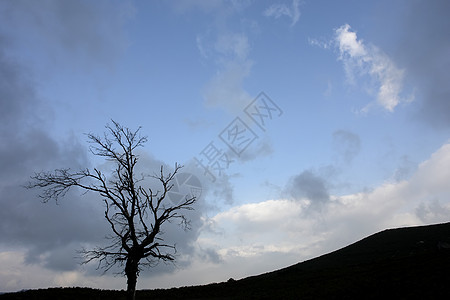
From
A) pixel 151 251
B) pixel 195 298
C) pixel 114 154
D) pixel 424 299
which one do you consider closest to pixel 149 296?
pixel 195 298

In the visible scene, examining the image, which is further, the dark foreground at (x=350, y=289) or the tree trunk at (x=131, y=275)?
the dark foreground at (x=350, y=289)

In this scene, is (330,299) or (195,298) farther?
(195,298)

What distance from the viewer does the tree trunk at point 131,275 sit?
20141 millimetres

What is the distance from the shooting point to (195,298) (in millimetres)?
29875

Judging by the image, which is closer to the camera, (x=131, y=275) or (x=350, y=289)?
(x=131, y=275)

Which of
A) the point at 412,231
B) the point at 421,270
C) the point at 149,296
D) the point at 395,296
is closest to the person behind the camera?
the point at 395,296

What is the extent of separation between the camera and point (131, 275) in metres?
20.5

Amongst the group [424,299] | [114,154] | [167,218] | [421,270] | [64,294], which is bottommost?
[424,299]

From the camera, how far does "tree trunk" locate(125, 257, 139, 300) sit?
20141 millimetres

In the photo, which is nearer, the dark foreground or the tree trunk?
the tree trunk

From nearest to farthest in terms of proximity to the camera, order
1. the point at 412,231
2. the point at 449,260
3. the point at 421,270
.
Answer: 1. the point at 421,270
2. the point at 449,260
3. the point at 412,231

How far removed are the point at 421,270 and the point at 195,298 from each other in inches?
818

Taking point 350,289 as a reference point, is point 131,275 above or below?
above

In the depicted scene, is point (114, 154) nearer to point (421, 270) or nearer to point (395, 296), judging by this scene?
point (395, 296)
